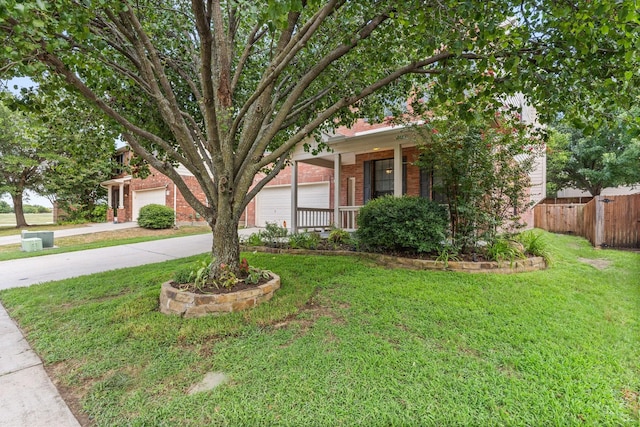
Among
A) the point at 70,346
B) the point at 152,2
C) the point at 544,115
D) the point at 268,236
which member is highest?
the point at 152,2

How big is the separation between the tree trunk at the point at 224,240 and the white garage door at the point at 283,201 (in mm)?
8494

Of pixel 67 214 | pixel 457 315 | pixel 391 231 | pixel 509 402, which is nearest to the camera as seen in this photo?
pixel 509 402

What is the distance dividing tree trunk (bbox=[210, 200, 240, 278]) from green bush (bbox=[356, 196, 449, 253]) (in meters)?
2.94

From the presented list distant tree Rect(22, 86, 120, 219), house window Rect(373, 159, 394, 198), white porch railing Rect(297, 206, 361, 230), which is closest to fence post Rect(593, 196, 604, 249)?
house window Rect(373, 159, 394, 198)

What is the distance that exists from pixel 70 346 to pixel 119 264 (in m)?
4.73

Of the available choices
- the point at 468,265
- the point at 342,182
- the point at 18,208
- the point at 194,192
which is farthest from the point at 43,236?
the point at 468,265

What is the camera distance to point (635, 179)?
704 inches

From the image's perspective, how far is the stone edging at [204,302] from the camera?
362 cm

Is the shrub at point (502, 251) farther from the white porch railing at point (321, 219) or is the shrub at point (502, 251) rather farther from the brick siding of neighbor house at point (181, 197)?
the brick siding of neighbor house at point (181, 197)

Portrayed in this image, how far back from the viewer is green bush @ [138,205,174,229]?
14547 mm

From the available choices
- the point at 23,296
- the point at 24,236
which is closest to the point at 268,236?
the point at 23,296

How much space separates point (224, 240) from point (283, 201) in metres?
10.8

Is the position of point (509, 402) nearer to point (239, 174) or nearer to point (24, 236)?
point (239, 174)

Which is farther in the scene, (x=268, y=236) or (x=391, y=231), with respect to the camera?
(x=268, y=236)
